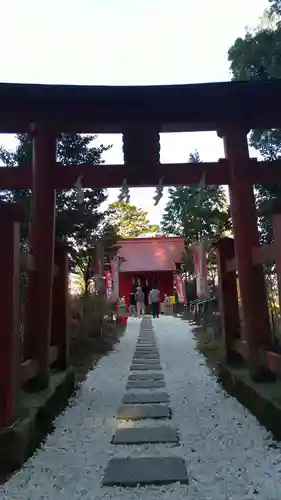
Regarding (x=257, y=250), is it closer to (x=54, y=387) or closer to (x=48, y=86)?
(x=54, y=387)

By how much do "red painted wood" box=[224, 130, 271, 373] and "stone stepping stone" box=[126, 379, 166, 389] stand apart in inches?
60.5

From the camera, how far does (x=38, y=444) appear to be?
3037 millimetres

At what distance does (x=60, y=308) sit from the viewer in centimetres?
481

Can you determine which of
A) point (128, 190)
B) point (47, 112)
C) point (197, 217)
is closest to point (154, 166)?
point (128, 190)

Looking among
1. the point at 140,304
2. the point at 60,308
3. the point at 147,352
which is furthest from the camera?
the point at 140,304

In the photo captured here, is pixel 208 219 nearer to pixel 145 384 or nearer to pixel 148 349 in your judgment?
pixel 148 349

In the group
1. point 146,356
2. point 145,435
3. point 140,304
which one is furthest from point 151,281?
point 145,435

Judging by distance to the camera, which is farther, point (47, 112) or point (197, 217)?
point (197, 217)

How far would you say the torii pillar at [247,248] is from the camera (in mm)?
3844

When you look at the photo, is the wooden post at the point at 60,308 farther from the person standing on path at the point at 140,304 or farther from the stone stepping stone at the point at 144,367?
the person standing on path at the point at 140,304

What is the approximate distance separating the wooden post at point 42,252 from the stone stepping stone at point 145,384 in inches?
56.3

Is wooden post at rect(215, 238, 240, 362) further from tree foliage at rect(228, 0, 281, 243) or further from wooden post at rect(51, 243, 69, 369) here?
tree foliage at rect(228, 0, 281, 243)

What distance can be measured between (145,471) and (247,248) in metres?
2.18

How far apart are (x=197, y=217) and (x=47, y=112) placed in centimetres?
1459
